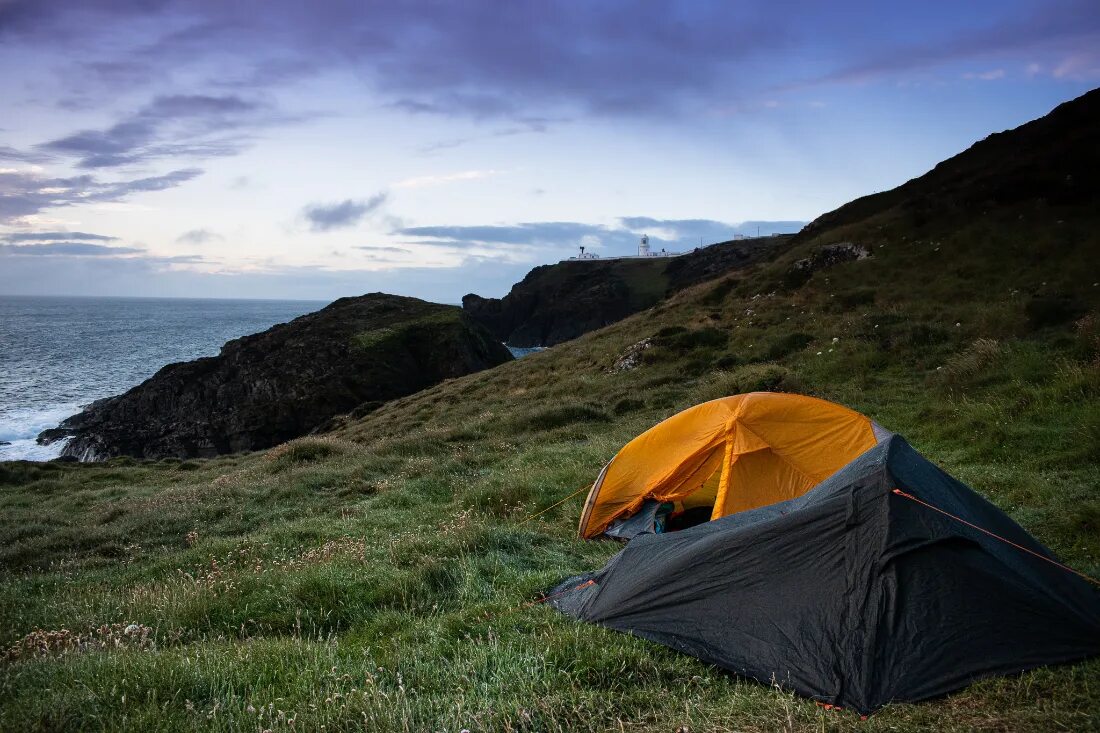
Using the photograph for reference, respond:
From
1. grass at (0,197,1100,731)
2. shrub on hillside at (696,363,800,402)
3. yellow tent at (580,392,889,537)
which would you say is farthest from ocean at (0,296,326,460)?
yellow tent at (580,392,889,537)

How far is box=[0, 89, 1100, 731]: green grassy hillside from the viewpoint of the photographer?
14.3ft

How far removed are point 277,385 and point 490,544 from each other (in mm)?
46678

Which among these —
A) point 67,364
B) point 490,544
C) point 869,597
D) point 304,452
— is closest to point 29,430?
point 304,452

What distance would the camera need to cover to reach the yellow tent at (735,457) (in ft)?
33.2

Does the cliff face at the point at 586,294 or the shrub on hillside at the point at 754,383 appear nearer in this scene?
the shrub on hillside at the point at 754,383

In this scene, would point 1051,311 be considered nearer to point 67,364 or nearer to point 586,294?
point 586,294

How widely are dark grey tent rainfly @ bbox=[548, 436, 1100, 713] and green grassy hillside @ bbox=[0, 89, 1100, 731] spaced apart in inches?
11.2

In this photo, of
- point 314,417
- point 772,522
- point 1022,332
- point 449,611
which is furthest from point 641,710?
point 314,417

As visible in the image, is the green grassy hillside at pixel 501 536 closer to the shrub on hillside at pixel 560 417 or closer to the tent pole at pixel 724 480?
the shrub on hillside at pixel 560 417

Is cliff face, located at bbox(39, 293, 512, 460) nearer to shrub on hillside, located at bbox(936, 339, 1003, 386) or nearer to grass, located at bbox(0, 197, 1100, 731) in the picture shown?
grass, located at bbox(0, 197, 1100, 731)

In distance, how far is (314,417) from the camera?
46906 mm

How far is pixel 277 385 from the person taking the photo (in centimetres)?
5091

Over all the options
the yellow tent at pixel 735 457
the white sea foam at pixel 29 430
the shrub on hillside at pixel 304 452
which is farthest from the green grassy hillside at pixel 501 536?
the white sea foam at pixel 29 430

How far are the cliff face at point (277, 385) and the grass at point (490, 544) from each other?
1798cm
